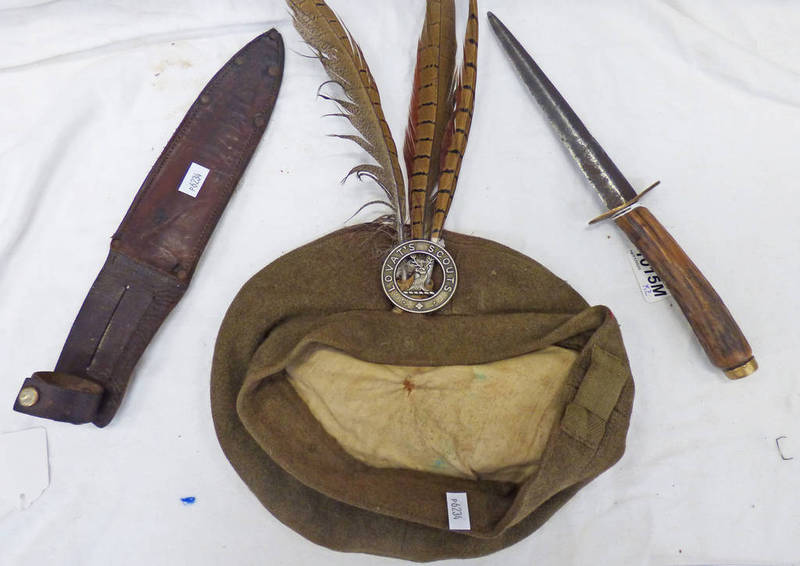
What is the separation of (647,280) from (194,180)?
143 centimetres

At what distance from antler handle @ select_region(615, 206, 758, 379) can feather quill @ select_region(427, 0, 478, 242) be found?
1.81ft

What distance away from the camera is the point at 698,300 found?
5.23 feet

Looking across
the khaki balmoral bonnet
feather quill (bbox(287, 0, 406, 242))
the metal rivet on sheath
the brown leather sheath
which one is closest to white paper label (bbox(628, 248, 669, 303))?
the khaki balmoral bonnet

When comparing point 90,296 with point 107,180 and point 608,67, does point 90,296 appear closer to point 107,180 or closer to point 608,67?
point 107,180

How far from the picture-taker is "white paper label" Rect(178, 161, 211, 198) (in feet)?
5.68

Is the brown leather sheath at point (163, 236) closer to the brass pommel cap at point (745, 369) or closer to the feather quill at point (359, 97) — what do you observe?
the feather quill at point (359, 97)

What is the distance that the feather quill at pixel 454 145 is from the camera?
1.56m

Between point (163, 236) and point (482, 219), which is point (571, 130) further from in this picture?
point (163, 236)

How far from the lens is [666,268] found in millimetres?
1615

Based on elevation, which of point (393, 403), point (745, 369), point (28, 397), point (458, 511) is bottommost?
point (28, 397)

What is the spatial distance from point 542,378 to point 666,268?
0.51 meters

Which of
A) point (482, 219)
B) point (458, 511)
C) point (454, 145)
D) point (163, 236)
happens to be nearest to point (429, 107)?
point (454, 145)

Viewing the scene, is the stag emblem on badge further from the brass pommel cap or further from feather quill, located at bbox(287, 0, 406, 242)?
the brass pommel cap

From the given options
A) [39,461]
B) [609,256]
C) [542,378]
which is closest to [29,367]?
[39,461]
